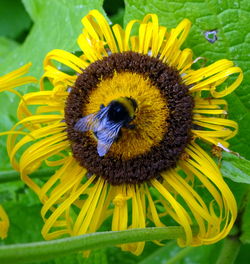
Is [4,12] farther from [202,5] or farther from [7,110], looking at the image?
[202,5]

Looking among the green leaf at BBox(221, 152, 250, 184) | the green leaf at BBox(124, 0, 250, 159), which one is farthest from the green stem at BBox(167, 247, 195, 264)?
the green leaf at BBox(221, 152, 250, 184)

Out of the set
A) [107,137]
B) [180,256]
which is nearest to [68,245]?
[107,137]

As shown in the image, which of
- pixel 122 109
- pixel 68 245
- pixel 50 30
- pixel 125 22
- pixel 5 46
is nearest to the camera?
pixel 68 245

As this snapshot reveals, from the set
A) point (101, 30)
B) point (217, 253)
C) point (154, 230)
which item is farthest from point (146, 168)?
point (217, 253)

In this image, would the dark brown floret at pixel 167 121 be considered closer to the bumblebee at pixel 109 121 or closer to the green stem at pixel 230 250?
the bumblebee at pixel 109 121

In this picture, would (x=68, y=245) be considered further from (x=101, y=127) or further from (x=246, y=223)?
(x=246, y=223)

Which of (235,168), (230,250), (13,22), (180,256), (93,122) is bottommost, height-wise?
(180,256)

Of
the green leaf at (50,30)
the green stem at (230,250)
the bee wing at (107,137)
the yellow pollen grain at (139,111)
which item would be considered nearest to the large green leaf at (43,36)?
the green leaf at (50,30)
